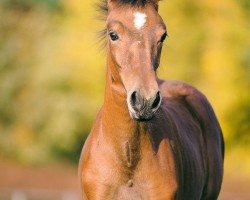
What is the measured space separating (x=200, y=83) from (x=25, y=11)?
613 inches

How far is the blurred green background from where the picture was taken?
90.4 feet

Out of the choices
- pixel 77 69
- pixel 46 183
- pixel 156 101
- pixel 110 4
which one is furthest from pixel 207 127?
pixel 77 69

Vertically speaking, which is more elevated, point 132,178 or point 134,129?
point 134,129

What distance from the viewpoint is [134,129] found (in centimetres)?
674

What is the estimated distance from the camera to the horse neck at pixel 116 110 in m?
6.66

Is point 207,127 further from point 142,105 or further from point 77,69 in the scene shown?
point 77,69

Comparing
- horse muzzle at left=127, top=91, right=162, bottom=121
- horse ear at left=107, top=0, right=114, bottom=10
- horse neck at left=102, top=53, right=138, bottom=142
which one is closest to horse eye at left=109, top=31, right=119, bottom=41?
horse neck at left=102, top=53, right=138, bottom=142

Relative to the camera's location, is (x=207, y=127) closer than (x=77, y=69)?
Yes

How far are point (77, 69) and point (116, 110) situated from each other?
23773 mm

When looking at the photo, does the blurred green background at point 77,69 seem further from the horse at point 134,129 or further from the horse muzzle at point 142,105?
the horse muzzle at point 142,105

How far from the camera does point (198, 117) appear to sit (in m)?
8.96

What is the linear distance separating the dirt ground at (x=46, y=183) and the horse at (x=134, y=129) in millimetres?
14763

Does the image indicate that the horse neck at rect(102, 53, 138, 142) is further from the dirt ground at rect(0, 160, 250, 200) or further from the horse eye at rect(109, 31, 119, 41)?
the dirt ground at rect(0, 160, 250, 200)

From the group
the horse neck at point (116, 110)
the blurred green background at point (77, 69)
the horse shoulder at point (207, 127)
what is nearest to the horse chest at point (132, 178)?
the horse neck at point (116, 110)
